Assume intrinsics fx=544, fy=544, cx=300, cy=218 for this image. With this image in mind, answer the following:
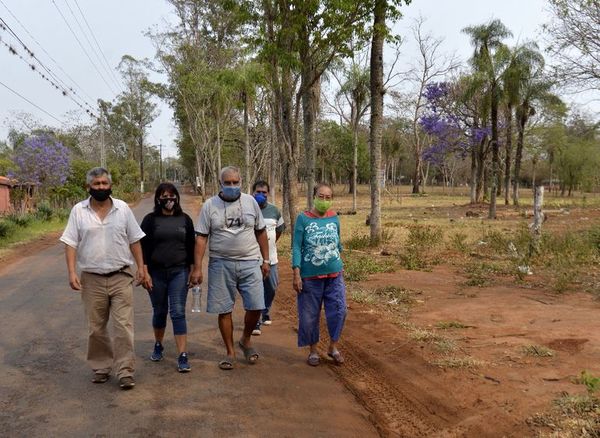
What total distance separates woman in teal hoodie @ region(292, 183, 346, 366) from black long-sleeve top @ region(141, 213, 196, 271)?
103 centimetres

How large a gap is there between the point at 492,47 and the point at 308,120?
57.5 feet

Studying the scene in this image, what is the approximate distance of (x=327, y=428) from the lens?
3.83 metres

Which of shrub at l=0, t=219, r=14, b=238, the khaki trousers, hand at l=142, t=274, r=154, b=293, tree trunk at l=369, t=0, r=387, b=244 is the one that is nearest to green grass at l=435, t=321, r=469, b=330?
hand at l=142, t=274, r=154, b=293

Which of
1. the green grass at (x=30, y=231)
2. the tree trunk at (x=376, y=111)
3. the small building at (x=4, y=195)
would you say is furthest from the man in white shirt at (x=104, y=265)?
the small building at (x=4, y=195)

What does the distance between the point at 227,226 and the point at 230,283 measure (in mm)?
549

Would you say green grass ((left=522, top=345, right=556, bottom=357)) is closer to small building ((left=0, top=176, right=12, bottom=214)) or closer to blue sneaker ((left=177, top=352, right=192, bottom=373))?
blue sneaker ((left=177, top=352, right=192, bottom=373))

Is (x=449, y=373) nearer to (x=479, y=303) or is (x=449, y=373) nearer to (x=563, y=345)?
(x=563, y=345)

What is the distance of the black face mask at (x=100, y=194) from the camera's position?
15.0 ft

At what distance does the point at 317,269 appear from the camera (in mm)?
5117

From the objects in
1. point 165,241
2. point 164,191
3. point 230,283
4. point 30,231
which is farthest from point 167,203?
point 30,231

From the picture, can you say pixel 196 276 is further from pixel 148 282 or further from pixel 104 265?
pixel 104 265

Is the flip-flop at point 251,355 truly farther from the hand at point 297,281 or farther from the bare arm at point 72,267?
the bare arm at point 72,267

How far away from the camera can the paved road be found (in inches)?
150

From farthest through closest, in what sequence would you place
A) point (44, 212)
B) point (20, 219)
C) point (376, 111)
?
point (44, 212) < point (20, 219) < point (376, 111)
